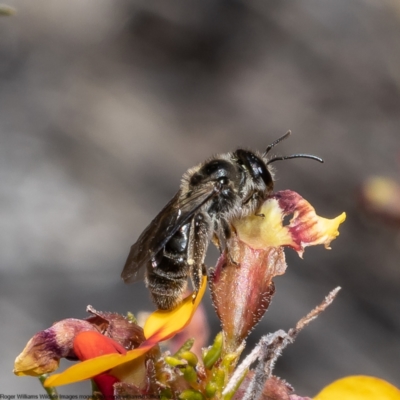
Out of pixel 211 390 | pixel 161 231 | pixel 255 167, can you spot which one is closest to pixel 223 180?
pixel 255 167

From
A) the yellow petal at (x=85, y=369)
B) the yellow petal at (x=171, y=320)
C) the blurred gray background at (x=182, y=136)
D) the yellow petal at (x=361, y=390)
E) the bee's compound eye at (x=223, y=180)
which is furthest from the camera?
the blurred gray background at (x=182, y=136)

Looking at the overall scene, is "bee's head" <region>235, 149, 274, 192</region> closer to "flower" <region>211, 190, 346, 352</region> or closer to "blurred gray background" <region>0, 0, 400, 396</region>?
"flower" <region>211, 190, 346, 352</region>

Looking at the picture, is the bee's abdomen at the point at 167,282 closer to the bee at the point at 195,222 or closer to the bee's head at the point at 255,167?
the bee at the point at 195,222

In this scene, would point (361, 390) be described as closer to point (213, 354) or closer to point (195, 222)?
point (213, 354)

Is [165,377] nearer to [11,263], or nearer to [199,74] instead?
[11,263]

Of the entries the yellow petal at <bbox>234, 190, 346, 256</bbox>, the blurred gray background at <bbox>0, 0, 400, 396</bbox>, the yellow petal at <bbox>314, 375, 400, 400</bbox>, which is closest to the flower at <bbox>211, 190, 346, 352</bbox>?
the yellow petal at <bbox>234, 190, 346, 256</bbox>

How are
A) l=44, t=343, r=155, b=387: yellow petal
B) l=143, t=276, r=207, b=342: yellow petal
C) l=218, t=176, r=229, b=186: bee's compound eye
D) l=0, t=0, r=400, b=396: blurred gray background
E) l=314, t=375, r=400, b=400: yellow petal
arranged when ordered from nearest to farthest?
l=44, t=343, r=155, b=387: yellow petal, l=143, t=276, r=207, b=342: yellow petal, l=314, t=375, r=400, b=400: yellow petal, l=218, t=176, r=229, b=186: bee's compound eye, l=0, t=0, r=400, b=396: blurred gray background

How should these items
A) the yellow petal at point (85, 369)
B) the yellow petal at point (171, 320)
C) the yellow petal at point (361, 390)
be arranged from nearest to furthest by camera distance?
the yellow petal at point (85, 369), the yellow petal at point (171, 320), the yellow petal at point (361, 390)

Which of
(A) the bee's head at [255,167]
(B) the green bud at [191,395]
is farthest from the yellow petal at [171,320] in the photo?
(A) the bee's head at [255,167]
